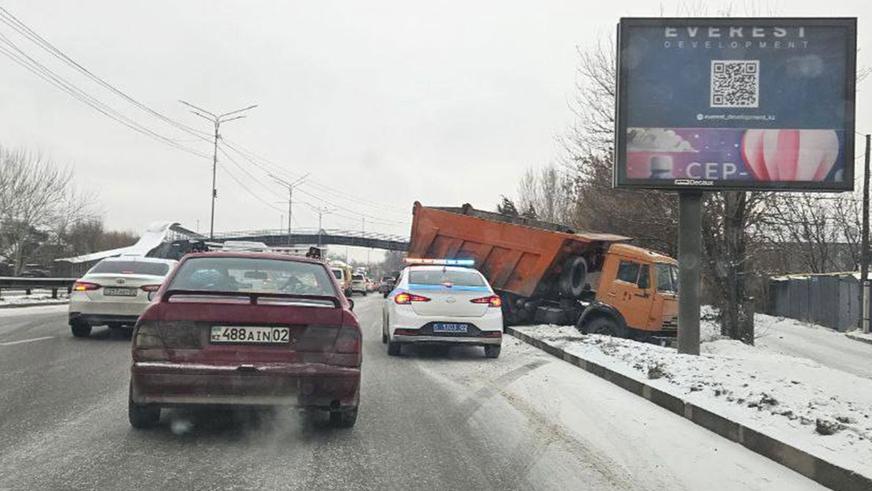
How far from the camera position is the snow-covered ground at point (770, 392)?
5.21m

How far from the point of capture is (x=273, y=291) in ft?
19.7

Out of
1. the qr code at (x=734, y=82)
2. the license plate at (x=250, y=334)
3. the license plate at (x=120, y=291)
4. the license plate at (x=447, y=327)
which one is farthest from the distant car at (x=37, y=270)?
the license plate at (x=250, y=334)

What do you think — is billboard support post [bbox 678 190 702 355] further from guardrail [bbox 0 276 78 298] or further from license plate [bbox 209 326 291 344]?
guardrail [bbox 0 276 78 298]

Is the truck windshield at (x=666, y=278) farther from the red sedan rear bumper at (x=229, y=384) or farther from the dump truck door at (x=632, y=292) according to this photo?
the red sedan rear bumper at (x=229, y=384)

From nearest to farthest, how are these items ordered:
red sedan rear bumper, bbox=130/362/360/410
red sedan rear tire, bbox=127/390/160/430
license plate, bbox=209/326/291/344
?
red sedan rear bumper, bbox=130/362/360/410
license plate, bbox=209/326/291/344
red sedan rear tire, bbox=127/390/160/430

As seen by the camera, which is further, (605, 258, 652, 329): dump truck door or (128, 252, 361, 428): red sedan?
(605, 258, 652, 329): dump truck door

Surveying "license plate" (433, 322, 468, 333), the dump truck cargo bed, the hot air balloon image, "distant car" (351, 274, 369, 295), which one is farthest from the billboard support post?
"distant car" (351, 274, 369, 295)

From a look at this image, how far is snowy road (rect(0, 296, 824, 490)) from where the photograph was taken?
4523 millimetres

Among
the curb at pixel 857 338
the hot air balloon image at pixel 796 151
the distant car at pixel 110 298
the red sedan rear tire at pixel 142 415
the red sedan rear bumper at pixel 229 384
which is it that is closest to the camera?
the red sedan rear bumper at pixel 229 384

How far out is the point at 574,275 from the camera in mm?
17031

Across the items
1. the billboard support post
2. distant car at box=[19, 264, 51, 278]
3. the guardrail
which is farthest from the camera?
distant car at box=[19, 264, 51, 278]

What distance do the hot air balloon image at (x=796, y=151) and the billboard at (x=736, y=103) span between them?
0.02 meters

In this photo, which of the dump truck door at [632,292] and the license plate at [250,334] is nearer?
the license plate at [250,334]

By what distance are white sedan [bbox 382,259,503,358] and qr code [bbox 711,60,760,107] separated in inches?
186
